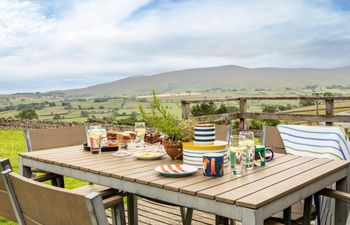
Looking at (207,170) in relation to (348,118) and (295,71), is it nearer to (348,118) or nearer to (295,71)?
(348,118)

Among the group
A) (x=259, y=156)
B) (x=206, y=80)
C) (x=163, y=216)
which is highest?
(x=206, y=80)

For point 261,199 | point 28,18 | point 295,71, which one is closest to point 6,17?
point 28,18

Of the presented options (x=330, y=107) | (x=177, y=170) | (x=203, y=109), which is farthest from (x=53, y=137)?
(x=330, y=107)

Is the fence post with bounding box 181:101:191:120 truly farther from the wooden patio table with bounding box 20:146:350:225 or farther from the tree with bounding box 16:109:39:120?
the tree with bounding box 16:109:39:120

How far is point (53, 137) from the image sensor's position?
3482mm

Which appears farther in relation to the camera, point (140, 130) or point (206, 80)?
point (206, 80)

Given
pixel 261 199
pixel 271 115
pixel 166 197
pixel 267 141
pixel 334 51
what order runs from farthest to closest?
pixel 334 51 < pixel 271 115 < pixel 267 141 < pixel 166 197 < pixel 261 199

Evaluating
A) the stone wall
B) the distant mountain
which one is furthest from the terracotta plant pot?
the distant mountain

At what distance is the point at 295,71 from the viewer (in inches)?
1602

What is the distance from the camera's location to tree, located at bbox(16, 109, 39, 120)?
47.7 feet

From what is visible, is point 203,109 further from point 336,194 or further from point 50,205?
point 50,205

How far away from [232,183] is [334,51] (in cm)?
4643

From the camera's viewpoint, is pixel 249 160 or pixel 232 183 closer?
pixel 232 183

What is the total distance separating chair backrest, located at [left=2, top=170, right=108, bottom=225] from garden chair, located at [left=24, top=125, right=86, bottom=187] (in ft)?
6.35
